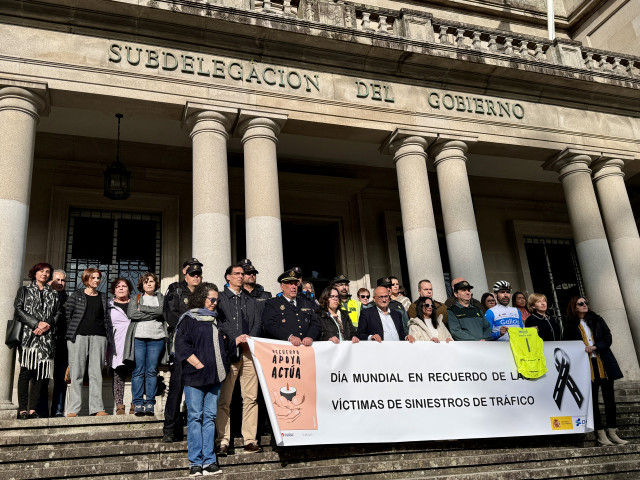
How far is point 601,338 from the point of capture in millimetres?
8734

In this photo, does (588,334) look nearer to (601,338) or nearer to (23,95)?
(601,338)

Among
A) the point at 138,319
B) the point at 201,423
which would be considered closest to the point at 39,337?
the point at 138,319

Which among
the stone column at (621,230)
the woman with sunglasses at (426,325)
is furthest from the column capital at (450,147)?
the woman with sunglasses at (426,325)

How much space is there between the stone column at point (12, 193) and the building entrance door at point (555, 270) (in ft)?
42.3

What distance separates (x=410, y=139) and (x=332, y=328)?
18.9ft

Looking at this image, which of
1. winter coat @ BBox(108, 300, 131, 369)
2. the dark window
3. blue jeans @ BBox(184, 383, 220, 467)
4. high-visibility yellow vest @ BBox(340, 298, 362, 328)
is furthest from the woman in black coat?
the dark window

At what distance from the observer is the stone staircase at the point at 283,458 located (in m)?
6.46

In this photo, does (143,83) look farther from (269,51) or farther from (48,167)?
(48,167)

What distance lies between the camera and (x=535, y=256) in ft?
57.3

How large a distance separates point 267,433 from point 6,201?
524 cm

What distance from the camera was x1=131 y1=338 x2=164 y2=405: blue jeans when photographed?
7871 mm

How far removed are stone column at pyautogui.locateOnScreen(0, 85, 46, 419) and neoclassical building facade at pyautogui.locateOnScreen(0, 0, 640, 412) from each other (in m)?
0.03

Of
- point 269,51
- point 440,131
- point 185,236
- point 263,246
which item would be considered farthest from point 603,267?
point 185,236

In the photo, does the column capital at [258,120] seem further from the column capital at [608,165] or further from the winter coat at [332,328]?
the column capital at [608,165]
